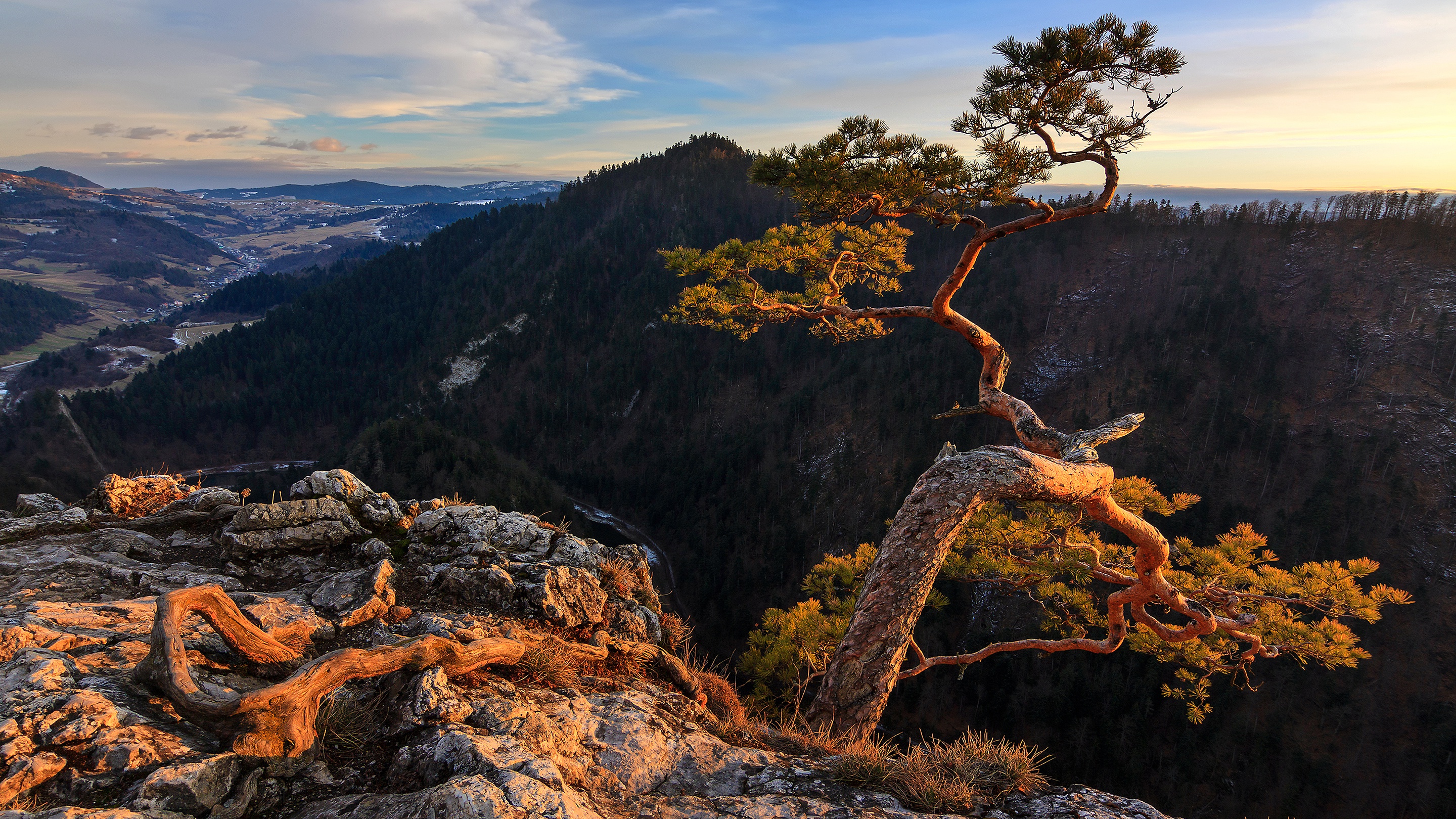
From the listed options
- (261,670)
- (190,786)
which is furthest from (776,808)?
(261,670)

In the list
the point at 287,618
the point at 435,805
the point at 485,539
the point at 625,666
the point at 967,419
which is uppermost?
the point at 435,805

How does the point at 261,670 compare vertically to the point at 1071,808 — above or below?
above

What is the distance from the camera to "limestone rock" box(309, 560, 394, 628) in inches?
278

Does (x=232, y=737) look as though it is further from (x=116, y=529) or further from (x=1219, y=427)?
(x=1219, y=427)

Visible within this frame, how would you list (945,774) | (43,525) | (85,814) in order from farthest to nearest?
(43,525) < (945,774) < (85,814)

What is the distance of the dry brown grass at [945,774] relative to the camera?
5.21m

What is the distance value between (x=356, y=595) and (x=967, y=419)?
82452mm

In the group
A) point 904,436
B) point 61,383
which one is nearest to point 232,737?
point 904,436

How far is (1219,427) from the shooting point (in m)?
64.2

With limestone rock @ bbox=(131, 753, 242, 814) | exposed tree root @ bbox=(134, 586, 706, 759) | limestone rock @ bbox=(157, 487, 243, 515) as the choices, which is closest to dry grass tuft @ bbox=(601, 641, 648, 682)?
exposed tree root @ bbox=(134, 586, 706, 759)

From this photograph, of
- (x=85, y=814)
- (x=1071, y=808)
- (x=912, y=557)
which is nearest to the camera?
(x=85, y=814)

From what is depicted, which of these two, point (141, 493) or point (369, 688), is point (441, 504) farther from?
point (369, 688)

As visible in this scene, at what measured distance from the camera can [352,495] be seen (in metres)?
10.1

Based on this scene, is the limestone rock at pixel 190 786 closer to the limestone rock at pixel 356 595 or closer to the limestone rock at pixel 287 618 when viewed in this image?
the limestone rock at pixel 287 618
